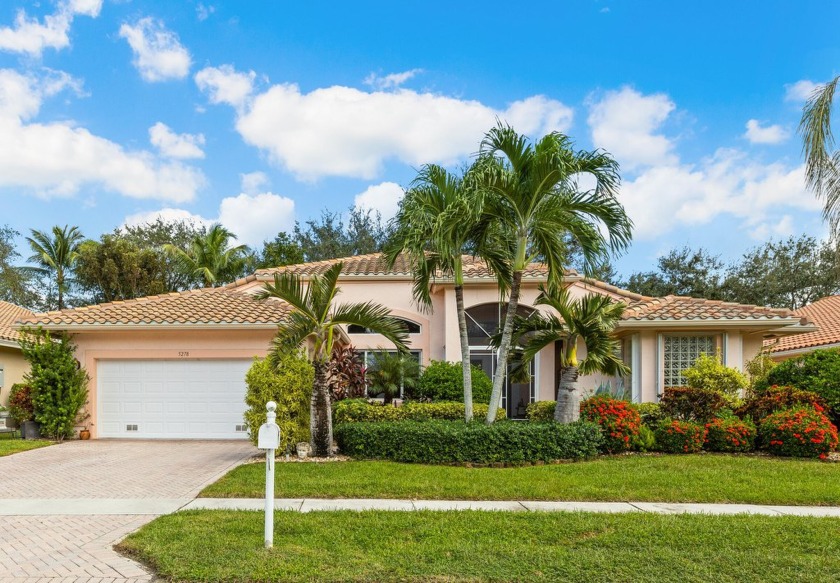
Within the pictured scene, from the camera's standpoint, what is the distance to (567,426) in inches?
433

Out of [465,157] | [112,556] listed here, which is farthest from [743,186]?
[112,556]

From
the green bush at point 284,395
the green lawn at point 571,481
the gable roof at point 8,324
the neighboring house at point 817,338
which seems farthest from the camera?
the neighboring house at point 817,338

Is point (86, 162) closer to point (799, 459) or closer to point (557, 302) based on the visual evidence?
point (557, 302)

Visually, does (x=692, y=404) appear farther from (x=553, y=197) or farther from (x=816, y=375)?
(x=553, y=197)

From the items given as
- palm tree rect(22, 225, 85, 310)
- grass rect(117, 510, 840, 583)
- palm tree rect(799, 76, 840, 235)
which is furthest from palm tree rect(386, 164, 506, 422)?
palm tree rect(22, 225, 85, 310)

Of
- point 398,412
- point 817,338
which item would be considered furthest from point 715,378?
point 817,338

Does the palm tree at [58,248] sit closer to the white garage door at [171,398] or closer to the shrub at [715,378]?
the white garage door at [171,398]

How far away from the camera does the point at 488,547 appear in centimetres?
548

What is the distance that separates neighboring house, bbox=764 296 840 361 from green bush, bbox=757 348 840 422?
5765 mm

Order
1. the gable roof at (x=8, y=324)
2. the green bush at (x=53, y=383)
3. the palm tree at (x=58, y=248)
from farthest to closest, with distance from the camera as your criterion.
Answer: the palm tree at (x=58, y=248) < the gable roof at (x=8, y=324) < the green bush at (x=53, y=383)

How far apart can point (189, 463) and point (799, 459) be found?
11600 millimetres

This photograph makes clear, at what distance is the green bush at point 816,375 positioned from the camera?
41.0ft

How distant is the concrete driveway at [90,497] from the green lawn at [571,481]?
3.29ft

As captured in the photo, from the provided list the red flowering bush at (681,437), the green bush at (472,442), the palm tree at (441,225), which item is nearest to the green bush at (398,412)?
the green bush at (472,442)
